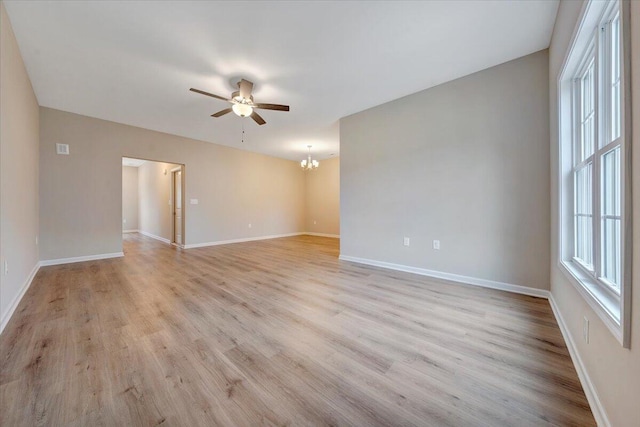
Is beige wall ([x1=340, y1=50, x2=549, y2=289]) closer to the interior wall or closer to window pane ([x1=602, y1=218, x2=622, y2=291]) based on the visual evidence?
window pane ([x1=602, y1=218, x2=622, y2=291])

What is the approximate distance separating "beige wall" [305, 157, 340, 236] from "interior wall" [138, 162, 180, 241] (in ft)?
14.1

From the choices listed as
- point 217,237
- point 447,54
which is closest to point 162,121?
point 217,237

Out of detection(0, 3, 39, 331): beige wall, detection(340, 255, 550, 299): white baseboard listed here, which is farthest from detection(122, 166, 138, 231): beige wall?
detection(340, 255, 550, 299): white baseboard

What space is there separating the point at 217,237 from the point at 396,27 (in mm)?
5996

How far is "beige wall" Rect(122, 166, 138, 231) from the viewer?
29.8ft

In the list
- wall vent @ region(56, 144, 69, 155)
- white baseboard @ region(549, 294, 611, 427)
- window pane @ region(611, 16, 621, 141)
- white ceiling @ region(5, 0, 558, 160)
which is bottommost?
white baseboard @ region(549, 294, 611, 427)

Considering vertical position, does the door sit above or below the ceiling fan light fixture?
below

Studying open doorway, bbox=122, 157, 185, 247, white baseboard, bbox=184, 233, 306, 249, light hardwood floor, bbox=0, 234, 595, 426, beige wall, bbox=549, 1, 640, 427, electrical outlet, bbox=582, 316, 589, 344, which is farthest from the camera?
open doorway, bbox=122, 157, 185, 247

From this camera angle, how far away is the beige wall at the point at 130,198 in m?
9.07

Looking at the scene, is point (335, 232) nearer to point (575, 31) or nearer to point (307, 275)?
point (307, 275)

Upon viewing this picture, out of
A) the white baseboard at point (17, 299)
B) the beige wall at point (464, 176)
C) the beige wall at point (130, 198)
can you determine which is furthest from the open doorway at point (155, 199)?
the beige wall at point (464, 176)

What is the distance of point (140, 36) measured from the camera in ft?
7.92

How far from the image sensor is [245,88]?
3166mm

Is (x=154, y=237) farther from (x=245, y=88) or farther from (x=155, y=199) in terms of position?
(x=245, y=88)
